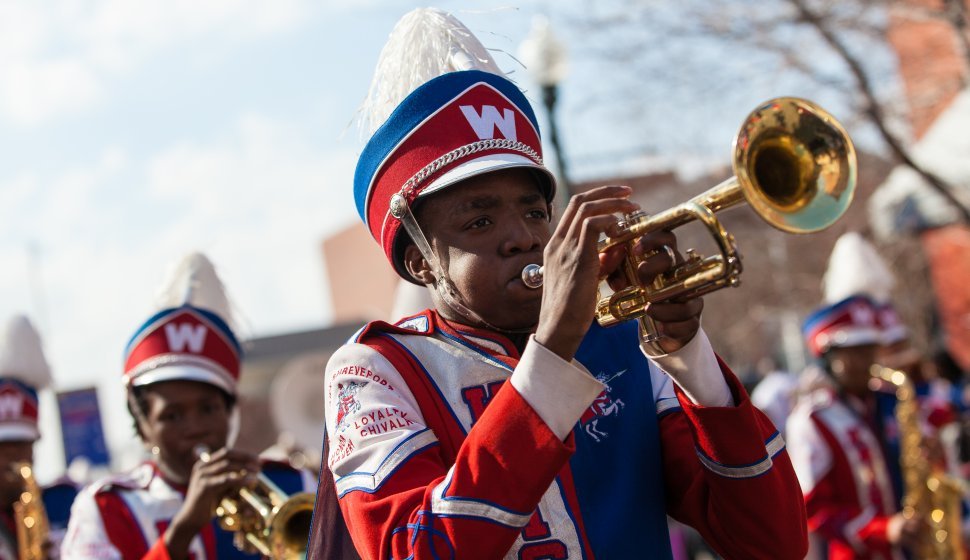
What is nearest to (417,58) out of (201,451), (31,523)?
(201,451)

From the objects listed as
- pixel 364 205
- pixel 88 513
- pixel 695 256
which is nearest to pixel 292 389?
pixel 88 513

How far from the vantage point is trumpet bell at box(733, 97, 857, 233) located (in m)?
2.32

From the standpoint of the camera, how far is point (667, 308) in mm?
2436

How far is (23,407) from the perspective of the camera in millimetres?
6312

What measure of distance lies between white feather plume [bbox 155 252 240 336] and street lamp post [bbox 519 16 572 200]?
4.13 metres

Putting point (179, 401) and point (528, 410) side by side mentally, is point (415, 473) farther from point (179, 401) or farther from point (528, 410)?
point (179, 401)

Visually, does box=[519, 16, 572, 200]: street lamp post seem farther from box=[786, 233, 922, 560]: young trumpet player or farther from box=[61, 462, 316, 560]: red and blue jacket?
box=[61, 462, 316, 560]: red and blue jacket

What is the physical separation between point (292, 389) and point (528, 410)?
29.2 feet

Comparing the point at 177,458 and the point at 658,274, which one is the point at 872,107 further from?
the point at 658,274

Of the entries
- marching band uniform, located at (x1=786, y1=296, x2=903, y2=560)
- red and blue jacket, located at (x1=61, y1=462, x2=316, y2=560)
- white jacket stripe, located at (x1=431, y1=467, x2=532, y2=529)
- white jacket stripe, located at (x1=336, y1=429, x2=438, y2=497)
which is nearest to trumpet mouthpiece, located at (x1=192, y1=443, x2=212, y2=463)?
red and blue jacket, located at (x1=61, y1=462, x2=316, y2=560)

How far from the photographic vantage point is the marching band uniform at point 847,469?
598 cm

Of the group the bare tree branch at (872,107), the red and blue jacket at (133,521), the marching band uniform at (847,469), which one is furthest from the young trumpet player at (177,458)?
the bare tree branch at (872,107)

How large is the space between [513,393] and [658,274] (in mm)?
397

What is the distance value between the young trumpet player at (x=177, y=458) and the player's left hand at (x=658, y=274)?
6.67 feet
